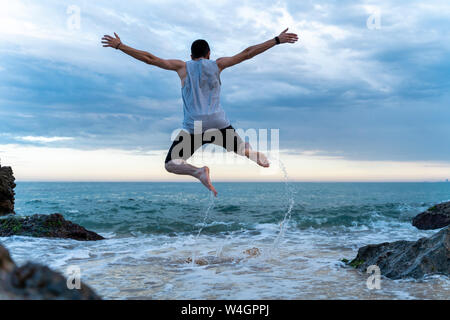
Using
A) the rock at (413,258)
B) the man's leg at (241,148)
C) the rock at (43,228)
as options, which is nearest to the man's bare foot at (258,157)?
the man's leg at (241,148)

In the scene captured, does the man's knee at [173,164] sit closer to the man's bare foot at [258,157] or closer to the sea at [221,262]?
the man's bare foot at [258,157]

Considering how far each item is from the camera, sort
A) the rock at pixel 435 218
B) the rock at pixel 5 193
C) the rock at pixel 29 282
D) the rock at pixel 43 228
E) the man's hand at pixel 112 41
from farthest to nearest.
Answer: the rock at pixel 435 218 < the rock at pixel 5 193 < the rock at pixel 43 228 < the man's hand at pixel 112 41 < the rock at pixel 29 282

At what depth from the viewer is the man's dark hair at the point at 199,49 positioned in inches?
240

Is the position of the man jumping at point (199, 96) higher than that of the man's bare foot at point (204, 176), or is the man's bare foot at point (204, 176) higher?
the man jumping at point (199, 96)

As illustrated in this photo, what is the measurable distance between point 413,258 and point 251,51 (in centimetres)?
466

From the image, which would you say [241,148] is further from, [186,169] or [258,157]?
[186,169]

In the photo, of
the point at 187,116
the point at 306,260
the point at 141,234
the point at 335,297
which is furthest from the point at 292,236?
the point at 187,116

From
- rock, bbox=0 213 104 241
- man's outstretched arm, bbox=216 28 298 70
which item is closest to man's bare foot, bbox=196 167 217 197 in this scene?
man's outstretched arm, bbox=216 28 298 70

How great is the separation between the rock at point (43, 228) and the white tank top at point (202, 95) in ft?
23.1

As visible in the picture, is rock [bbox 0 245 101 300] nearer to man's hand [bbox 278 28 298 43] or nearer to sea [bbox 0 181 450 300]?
sea [bbox 0 181 450 300]

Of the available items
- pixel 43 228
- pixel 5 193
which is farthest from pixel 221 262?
pixel 5 193

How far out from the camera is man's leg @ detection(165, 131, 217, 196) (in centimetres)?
604
